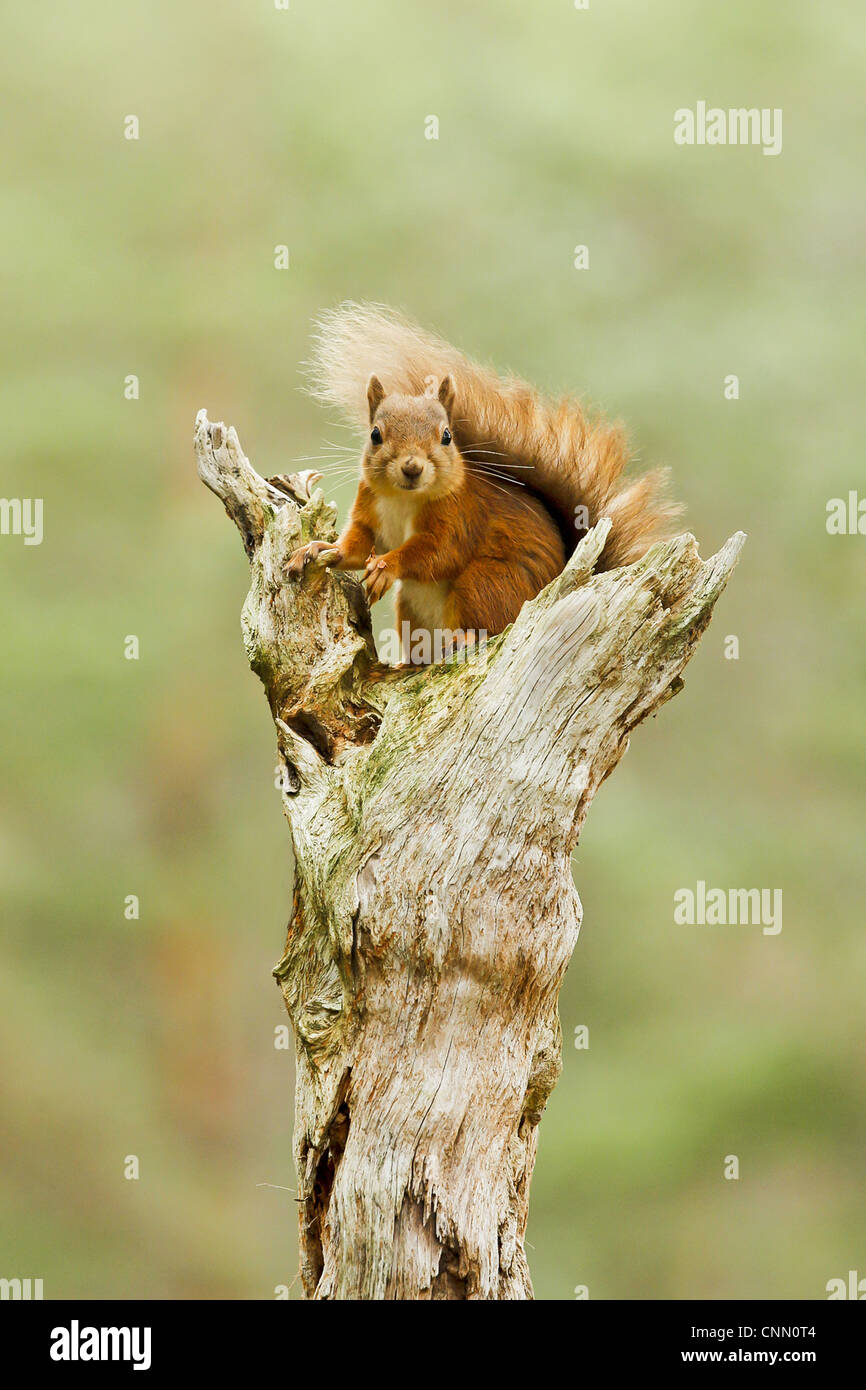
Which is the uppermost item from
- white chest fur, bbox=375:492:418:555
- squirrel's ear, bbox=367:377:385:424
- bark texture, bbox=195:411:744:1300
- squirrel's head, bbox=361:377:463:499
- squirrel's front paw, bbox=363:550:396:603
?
squirrel's ear, bbox=367:377:385:424

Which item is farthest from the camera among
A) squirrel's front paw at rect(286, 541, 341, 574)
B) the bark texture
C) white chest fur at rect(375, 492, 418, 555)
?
white chest fur at rect(375, 492, 418, 555)

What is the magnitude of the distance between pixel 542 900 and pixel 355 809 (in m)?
0.32

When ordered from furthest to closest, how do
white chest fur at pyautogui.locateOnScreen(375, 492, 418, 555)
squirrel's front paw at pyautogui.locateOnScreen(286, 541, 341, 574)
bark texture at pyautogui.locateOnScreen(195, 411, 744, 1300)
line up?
1. white chest fur at pyautogui.locateOnScreen(375, 492, 418, 555)
2. squirrel's front paw at pyautogui.locateOnScreen(286, 541, 341, 574)
3. bark texture at pyautogui.locateOnScreen(195, 411, 744, 1300)

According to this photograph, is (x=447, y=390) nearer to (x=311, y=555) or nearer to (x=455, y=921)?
(x=311, y=555)

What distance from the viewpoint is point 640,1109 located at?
376cm

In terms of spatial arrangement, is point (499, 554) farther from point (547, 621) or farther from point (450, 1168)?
point (450, 1168)

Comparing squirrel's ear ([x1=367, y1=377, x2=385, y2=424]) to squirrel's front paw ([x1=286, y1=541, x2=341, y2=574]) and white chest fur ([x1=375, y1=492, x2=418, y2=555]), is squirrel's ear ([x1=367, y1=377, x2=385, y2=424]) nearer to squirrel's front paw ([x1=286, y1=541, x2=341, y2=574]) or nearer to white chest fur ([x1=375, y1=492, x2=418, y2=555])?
white chest fur ([x1=375, y1=492, x2=418, y2=555])

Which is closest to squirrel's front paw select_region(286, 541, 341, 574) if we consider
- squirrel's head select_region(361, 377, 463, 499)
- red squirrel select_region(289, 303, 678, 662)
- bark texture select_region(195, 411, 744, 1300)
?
red squirrel select_region(289, 303, 678, 662)

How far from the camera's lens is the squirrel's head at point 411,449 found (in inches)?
83.4

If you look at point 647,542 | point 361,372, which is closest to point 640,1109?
point 647,542
